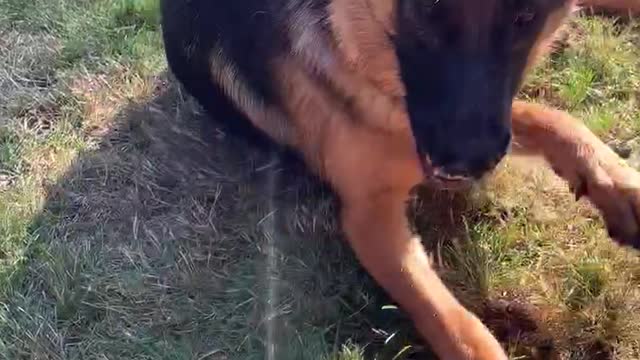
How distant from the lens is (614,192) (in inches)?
120

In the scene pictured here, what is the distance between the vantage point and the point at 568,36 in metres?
4.07

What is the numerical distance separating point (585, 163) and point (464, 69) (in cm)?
83

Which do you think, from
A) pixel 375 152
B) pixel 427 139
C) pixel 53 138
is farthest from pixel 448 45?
pixel 53 138

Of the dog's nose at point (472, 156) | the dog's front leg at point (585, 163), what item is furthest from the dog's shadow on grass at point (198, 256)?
the dog's nose at point (472, 156)

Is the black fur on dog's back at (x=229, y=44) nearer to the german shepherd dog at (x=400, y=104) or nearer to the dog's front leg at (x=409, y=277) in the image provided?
the german shepherd dog at (x=400, y=104)

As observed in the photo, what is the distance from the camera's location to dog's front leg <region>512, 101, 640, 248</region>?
302cm

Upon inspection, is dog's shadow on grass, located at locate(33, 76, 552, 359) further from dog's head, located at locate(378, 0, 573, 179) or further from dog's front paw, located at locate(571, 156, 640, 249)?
dog's head, located at locate(378, 0, 573, 179)

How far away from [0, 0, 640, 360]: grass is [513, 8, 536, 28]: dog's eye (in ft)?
3.08

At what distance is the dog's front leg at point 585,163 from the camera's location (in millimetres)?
3018

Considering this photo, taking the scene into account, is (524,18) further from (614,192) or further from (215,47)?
(215,47)

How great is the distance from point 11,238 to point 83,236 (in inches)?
9.7

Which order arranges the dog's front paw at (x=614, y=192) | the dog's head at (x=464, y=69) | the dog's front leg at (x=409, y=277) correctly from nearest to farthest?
the dog's head at (x=464, y=69), the dog's front leg at (x=409, y=277), the dog's front paw at (x=614, y=192)

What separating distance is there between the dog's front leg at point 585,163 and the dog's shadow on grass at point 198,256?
0.40m

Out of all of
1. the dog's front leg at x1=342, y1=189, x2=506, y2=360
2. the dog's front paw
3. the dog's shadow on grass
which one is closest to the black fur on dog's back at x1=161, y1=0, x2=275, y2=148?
the dog's shadow on grass
